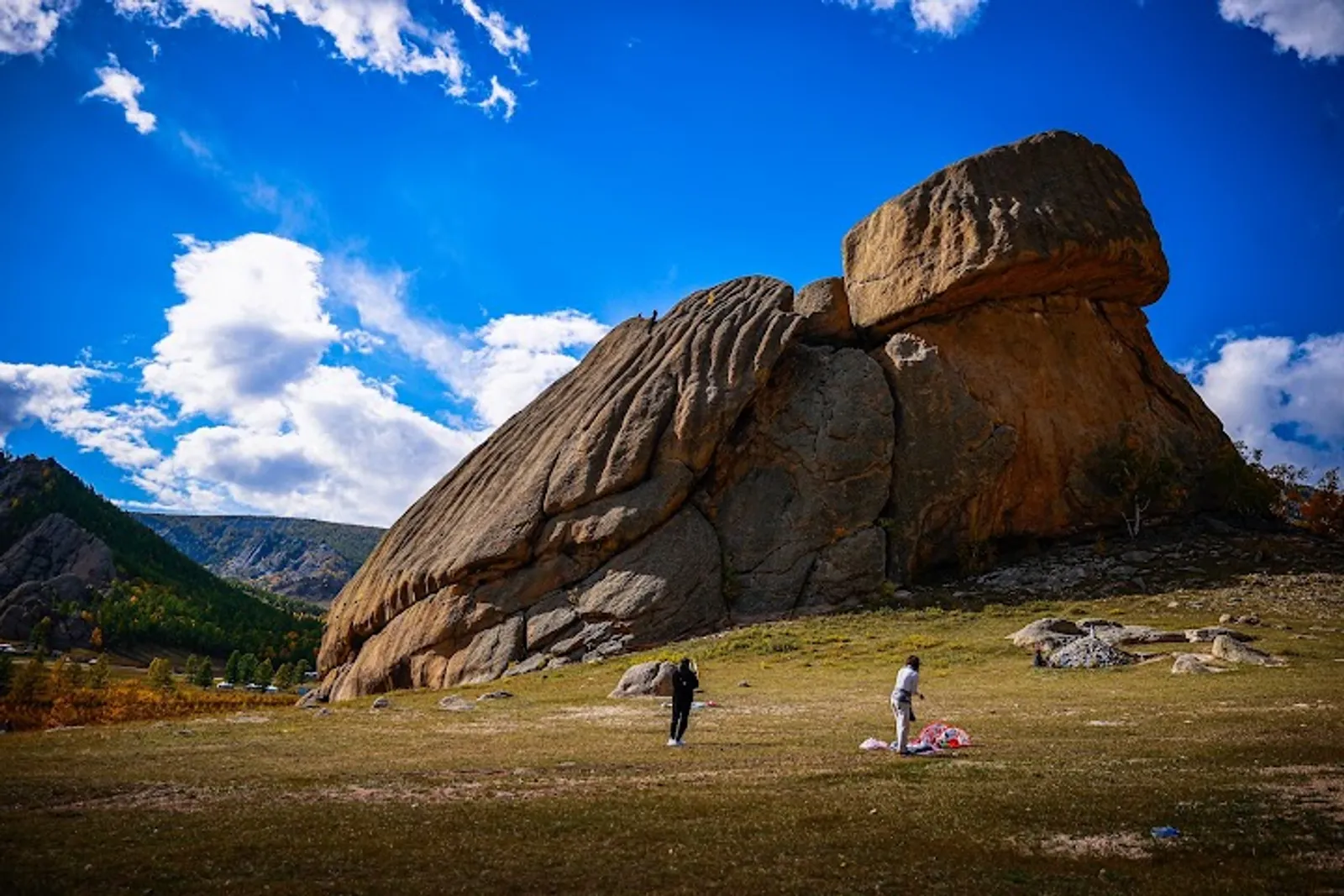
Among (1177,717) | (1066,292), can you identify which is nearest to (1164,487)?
(1066,292)

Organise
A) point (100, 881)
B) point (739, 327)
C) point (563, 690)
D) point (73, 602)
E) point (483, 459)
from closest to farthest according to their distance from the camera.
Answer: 1. point (100, 881)
2. point (563, 690)
3. point (739, 327)
4. point (483, 459)
5. point (73, 602)

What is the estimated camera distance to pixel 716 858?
35.3ft

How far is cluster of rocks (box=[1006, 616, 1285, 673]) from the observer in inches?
1331

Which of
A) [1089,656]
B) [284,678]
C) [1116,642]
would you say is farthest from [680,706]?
[284,678]

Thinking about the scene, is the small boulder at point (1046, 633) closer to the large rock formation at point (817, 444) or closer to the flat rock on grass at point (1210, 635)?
the flat rock on grass at point (1210, 635)

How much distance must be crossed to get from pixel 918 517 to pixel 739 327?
20.0 m

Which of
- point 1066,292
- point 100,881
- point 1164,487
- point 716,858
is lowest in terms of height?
point 100,881

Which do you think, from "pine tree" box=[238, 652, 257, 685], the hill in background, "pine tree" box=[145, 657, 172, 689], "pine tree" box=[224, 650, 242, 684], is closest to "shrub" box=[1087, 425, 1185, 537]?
"pine tree" box=[145, 657, 172, 689]

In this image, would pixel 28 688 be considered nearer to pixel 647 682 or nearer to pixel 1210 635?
pixel 647 682

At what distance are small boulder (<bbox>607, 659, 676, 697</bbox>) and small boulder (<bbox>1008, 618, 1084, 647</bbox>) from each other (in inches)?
709

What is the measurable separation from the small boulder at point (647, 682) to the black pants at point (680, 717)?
1353 centimetres

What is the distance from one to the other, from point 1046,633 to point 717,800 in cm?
3304

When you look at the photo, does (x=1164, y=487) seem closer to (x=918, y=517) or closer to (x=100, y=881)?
(x=918, y=517)

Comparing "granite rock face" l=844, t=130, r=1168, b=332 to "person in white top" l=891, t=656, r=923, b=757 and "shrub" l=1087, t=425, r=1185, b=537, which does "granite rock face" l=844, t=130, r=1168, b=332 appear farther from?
"person in white top" l=891, t=656, r=923, b=757
